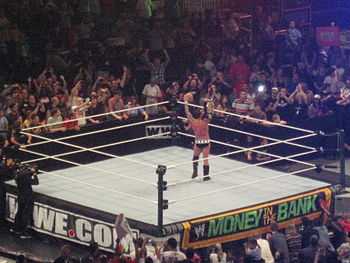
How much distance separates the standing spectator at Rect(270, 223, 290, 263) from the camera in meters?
16.5

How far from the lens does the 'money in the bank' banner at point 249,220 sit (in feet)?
56.0

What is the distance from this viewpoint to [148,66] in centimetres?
2342

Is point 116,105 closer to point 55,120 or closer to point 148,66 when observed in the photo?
point 55,120

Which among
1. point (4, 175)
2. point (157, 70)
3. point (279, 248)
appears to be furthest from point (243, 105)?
point (279, 248)

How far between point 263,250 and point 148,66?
7702 mm

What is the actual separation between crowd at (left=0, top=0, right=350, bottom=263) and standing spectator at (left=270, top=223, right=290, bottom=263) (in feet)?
5.47

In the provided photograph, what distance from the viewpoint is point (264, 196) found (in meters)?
18.3

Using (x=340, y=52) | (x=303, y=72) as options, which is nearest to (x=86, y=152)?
(x=303, y=72)

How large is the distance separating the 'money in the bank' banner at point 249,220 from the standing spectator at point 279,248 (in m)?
0.91

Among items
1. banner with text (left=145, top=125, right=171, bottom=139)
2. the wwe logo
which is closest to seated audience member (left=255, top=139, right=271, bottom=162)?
banner with text (left=145, top=125, right=171, bottom=139)

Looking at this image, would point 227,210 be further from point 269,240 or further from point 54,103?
point 54,103

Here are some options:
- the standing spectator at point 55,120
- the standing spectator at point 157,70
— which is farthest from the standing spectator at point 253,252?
the standing spectator at point 157,70

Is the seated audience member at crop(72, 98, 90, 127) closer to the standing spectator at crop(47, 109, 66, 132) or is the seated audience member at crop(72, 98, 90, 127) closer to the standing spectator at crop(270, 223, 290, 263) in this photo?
the standing spectator at crop(47, 109, 66, 132)

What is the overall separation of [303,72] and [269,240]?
8.40 m
